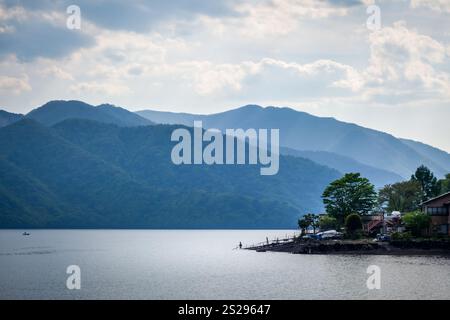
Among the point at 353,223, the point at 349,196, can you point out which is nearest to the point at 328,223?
the point at 349,196

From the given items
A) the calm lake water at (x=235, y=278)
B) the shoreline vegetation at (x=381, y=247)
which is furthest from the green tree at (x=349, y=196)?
the calm lake water at (x=235, y=278)

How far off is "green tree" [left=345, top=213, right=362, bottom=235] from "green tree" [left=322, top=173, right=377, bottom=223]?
17.3 meters

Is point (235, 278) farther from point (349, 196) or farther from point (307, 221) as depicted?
point (307, 221)

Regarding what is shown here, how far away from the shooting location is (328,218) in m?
186

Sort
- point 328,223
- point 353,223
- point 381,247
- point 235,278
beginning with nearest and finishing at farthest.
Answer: point 235,278 → point 381,247 → point 353,223 → point 328,223

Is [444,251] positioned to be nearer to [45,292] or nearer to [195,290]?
[195,290]

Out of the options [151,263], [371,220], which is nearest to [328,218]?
[371,220]

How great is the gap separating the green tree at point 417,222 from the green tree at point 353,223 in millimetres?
14273

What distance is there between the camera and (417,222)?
149m

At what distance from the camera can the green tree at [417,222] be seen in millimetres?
148938

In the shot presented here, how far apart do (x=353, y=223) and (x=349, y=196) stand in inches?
826

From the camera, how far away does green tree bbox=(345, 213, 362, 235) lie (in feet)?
531

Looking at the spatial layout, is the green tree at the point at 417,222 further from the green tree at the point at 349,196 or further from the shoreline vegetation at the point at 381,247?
the green tree at the point at 349,196
